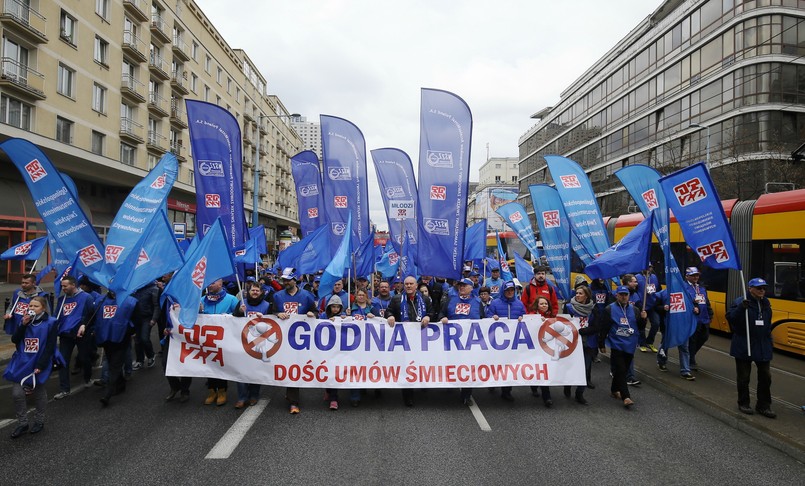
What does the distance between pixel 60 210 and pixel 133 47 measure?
86.4 ft

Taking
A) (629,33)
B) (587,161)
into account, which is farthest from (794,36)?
(587,161)

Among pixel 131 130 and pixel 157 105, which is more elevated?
pixel 157 105

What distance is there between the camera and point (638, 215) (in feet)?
47.5

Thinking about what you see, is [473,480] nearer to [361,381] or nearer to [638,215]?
[361,381]

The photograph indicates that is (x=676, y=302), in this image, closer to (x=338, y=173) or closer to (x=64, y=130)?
(x=338, y=173)

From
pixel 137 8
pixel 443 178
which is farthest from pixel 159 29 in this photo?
pixel 443 178

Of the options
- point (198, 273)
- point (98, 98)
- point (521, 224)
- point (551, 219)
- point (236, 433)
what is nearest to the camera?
point (236, 433)

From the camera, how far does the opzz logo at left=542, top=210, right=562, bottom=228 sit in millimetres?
11008

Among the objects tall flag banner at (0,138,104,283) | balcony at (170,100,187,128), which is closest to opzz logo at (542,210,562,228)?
tall flag banner at (0,138,104,283)

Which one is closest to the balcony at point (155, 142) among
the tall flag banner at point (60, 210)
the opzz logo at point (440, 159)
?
the tall flag banner at point (60, 210)

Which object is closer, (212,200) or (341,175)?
(212,200)

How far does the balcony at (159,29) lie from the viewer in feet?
102

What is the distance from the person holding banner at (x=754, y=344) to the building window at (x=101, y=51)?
30.6 meters

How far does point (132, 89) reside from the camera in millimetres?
28641
